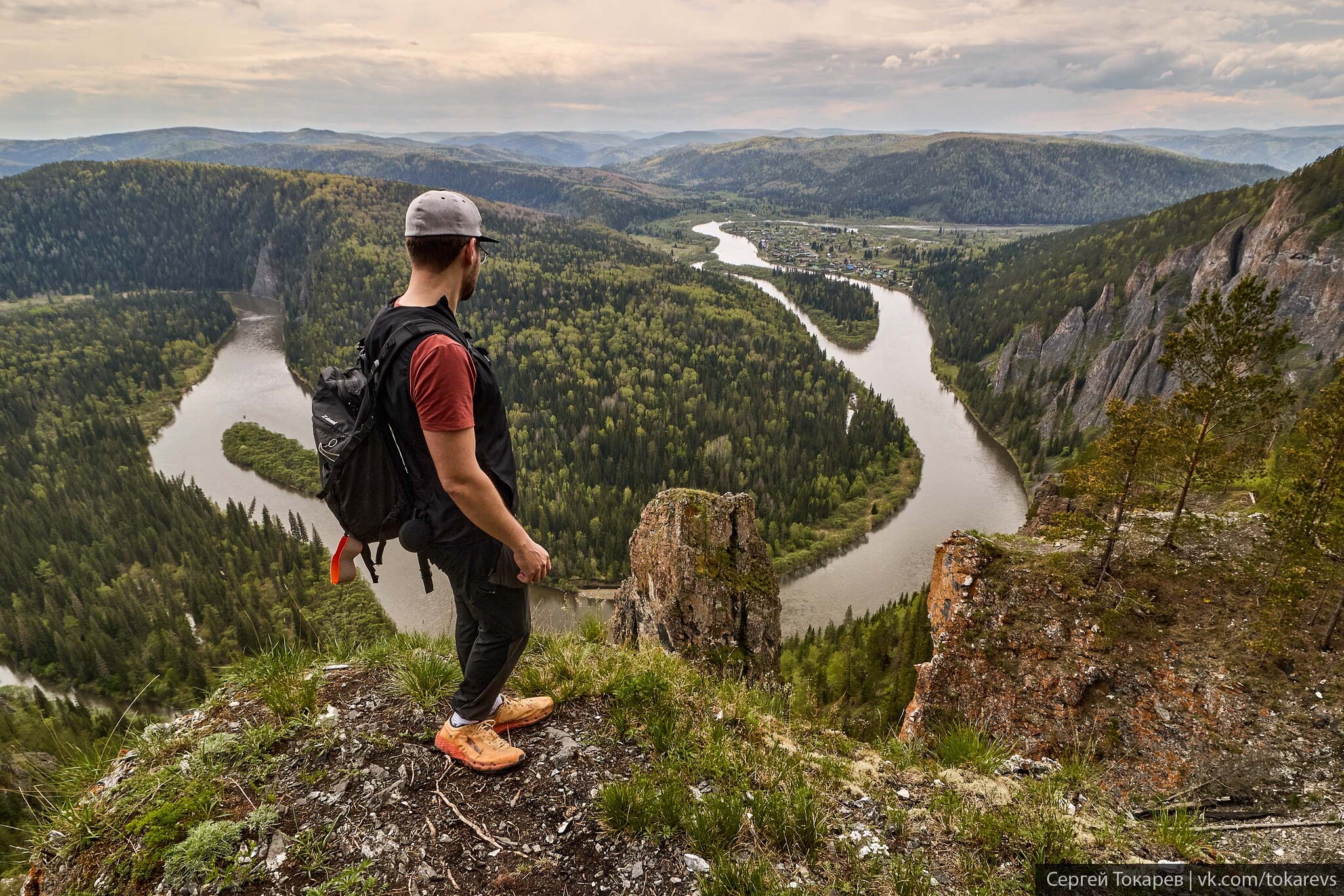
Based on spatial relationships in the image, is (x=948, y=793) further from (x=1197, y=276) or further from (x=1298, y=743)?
(x=1197, y=276)

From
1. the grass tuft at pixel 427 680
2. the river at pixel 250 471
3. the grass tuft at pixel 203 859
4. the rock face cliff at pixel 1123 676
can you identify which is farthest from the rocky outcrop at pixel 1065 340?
the grass tuft at pixel 203 859

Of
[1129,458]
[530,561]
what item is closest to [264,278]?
[1129,458]

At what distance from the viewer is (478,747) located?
515 cm

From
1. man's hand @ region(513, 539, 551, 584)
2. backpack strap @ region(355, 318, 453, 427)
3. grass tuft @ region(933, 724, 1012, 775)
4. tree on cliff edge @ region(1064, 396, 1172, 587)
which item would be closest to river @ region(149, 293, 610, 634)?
tree on cliff edge @ region(1064, 396, 1172, 587)

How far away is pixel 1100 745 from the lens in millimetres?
14297

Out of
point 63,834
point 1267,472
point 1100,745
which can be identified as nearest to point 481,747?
point 63,834

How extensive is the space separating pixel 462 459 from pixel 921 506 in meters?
66.2

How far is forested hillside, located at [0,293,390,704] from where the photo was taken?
44.9m

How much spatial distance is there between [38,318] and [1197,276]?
217805 millimetres

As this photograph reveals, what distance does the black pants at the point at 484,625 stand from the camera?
4664 millimetres

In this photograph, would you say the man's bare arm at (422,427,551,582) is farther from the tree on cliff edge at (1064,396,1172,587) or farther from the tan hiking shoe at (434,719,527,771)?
the tree on cliff edge at (1064,396,1172,587)

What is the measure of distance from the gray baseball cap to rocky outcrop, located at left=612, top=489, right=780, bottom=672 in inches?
566

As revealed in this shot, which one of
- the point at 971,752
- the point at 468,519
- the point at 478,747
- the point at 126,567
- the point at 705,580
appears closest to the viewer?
the point at 468,519

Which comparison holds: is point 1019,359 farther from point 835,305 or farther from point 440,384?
point 440,384
